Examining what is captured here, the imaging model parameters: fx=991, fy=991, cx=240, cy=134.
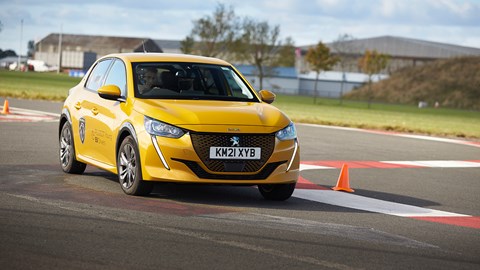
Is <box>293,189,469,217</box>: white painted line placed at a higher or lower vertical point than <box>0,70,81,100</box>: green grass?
higher

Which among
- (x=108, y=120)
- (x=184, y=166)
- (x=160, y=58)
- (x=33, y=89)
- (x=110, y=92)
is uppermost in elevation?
(x=160, y=58)

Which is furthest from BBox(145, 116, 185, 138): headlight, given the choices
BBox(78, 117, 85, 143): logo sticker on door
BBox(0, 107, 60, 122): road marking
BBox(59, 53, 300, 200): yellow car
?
BBox(0, 107, 60, 122): road marking

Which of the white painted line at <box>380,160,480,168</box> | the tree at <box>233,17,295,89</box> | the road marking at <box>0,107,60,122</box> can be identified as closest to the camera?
the white painted line at <box>380,160,480,168</box>

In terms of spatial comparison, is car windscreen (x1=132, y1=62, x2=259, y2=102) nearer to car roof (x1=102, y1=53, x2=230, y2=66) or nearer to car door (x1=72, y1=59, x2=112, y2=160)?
car roof (x1=102, y1=53, x2=230, y2=66)

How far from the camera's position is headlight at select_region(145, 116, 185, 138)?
32.8ft

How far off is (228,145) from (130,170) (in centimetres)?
114

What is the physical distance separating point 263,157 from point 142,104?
144cm

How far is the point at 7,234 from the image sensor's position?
7582mm

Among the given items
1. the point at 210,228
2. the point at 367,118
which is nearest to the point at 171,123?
the point at 210,228

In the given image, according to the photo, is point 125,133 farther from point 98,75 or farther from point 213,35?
point 213,35

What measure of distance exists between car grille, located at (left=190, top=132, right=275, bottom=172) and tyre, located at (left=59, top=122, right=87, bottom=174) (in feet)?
9.08

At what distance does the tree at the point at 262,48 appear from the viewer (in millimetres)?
104312

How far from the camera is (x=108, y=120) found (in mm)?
11062

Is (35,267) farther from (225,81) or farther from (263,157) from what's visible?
(225,81)
